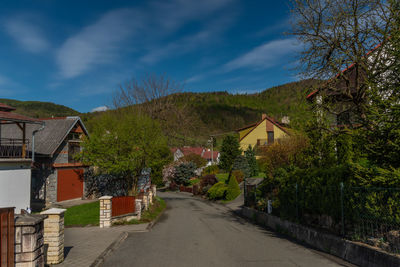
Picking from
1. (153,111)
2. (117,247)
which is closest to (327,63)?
(117,247)

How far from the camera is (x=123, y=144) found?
68.1 ft

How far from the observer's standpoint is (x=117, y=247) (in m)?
10.1

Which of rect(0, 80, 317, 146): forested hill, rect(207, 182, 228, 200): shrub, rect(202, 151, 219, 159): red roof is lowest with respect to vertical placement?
rect(207, 182, 228, 200): shrub

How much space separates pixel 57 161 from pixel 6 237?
19.8 meters

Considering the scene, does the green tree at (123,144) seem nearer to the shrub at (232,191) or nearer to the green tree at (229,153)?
the shrub at (232,191)

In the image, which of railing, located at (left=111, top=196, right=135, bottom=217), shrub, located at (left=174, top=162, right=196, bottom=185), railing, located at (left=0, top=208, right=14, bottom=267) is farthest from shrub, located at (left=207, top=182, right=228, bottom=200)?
railing, located at (left=0, top=208, right=14, bottom=267)

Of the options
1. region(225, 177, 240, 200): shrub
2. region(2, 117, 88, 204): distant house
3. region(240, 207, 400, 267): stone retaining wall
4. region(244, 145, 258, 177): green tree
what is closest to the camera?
region(240, 207, 400, 267): stone retaining wall

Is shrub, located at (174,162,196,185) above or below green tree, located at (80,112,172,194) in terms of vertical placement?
below

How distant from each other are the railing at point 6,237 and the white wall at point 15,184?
47.9 feet

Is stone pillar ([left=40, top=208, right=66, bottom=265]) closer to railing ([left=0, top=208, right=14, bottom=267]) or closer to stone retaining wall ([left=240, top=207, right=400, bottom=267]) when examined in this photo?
railing ([left=0, top=208, right=14, bottom=267])

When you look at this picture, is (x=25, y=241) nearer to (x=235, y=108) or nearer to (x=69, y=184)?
(x=69, y=184)

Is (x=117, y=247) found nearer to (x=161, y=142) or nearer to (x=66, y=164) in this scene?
(x=161, y=142)

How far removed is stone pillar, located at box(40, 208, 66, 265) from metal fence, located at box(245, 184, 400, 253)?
305 inches

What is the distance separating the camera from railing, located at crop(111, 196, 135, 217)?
1435 centimetres
